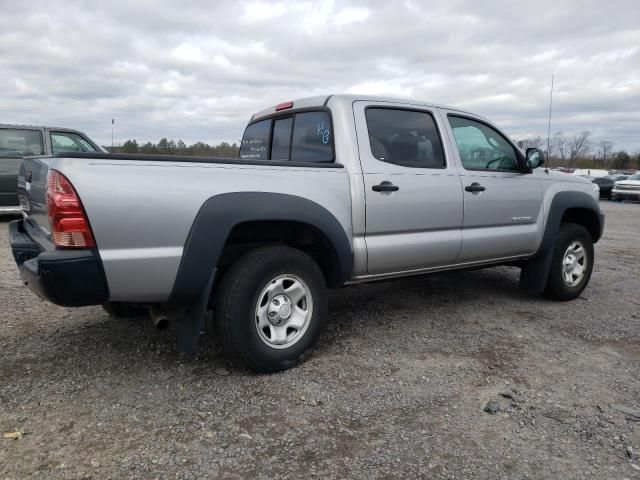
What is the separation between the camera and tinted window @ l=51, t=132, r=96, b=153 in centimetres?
1005

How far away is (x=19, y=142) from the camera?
396 inches

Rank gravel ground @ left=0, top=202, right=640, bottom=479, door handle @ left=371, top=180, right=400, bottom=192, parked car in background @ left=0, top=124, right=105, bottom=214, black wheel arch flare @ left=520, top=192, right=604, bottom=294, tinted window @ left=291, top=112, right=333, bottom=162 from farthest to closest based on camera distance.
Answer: parked car in background @ left=0, top=124, right=105, bottom=214 < black wheel arch flare @ left=520, top=192, right=604, bottom=294 < tinted window @ left=291, top=112, right=333, bottom=162 < door handle @ left=371, top=180, right=400, bottom=192 < gravel ground @ left=0, top=202, right=640, bottom=479

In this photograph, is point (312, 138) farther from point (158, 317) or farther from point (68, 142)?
point (68, 142)

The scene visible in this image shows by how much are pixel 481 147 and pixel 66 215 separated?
3476 mm

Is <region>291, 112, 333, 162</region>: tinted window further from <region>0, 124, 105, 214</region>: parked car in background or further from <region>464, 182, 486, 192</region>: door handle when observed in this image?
<region>0, 124, 105, 214</region>: parked car in background

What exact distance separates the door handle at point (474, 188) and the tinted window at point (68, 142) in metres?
8.09

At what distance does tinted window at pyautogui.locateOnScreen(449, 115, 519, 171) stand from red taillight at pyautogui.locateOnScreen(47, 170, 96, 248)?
3.03m

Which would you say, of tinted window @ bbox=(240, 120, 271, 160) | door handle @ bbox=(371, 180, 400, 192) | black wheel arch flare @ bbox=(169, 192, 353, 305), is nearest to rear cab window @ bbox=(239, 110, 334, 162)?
tinted window @ bbox=(240, 120, 271, 160)

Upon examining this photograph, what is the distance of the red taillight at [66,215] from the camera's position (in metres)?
2.70

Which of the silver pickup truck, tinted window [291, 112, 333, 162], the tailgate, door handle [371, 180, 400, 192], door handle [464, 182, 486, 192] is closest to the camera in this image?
the silver pickup truck

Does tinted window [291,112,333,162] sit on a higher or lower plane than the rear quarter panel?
higher

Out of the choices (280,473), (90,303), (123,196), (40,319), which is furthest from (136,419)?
(40,319)

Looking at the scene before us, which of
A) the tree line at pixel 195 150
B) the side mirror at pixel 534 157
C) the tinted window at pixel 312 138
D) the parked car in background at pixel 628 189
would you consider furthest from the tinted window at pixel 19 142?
the parked car in background at pixel 628 189

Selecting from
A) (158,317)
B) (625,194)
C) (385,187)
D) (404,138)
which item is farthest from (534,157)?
(625,194)
